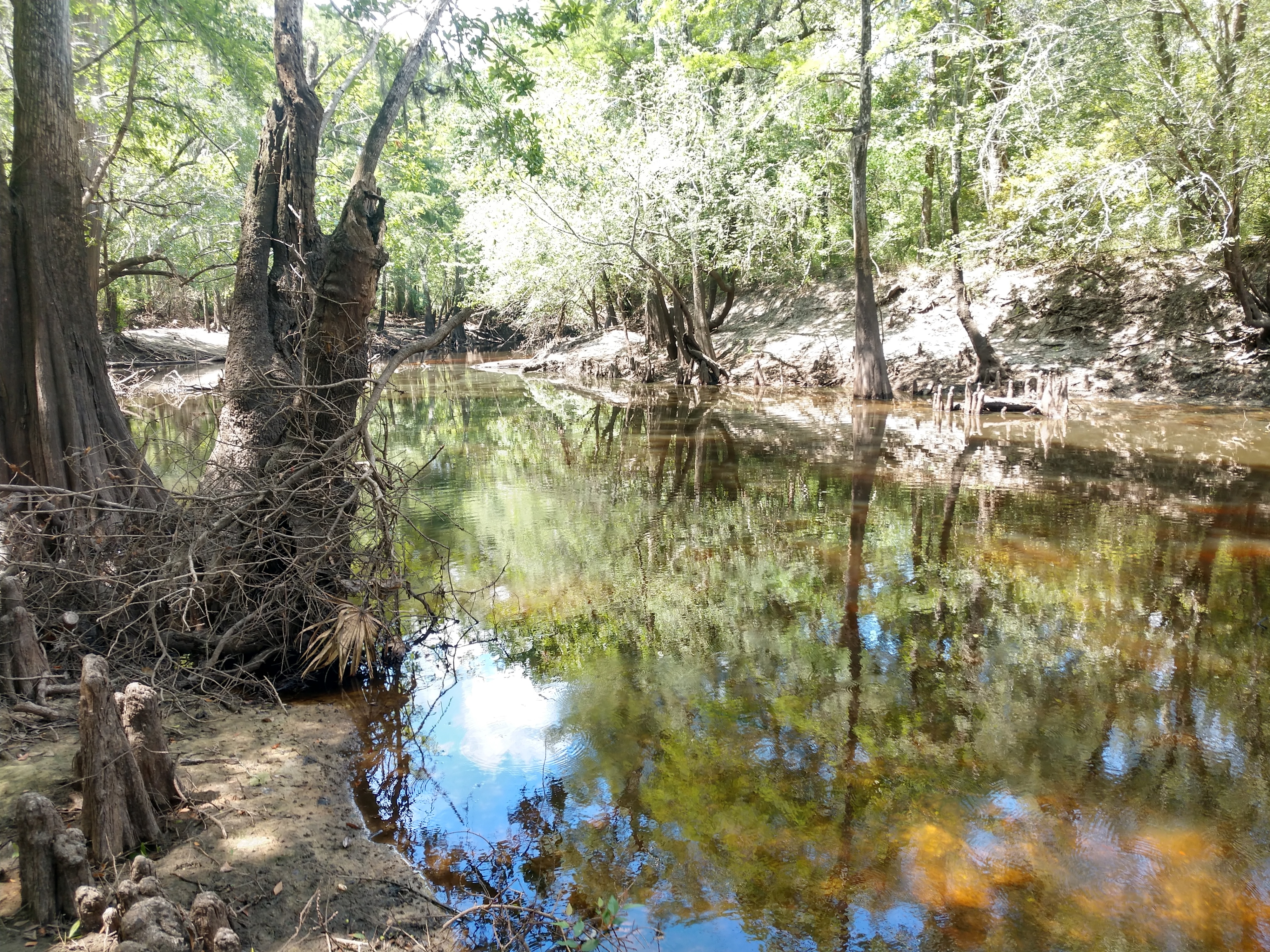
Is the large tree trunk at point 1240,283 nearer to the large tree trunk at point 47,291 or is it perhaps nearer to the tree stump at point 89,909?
the large tree trunk at point 47,291

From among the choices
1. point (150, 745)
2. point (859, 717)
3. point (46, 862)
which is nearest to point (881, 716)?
point (859, 717)

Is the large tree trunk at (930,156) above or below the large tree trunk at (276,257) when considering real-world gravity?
above

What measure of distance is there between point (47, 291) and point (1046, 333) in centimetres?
2302

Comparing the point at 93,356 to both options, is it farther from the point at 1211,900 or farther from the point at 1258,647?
the point at 1258,647

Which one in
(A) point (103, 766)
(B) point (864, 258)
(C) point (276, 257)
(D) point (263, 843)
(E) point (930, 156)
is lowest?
(D) point (263, 843)

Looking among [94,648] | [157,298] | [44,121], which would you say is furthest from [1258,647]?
[157,298]

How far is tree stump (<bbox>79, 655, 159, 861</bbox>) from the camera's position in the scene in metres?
3.28

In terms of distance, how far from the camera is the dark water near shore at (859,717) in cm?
393

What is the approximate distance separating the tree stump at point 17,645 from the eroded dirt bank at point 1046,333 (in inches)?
862

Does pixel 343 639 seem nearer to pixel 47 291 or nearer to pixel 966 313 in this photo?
pixel 47 291

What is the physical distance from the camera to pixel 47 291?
243 inches

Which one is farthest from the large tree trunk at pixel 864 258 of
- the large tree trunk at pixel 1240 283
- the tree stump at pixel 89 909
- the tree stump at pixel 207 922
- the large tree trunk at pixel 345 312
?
the tree stump at pixel 89 909

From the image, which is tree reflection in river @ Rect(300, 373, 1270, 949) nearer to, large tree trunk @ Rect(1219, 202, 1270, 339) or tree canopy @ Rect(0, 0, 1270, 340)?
tree canopy @ Rect(0, 0, 1270, 340)

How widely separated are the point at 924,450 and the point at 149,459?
1416cm
